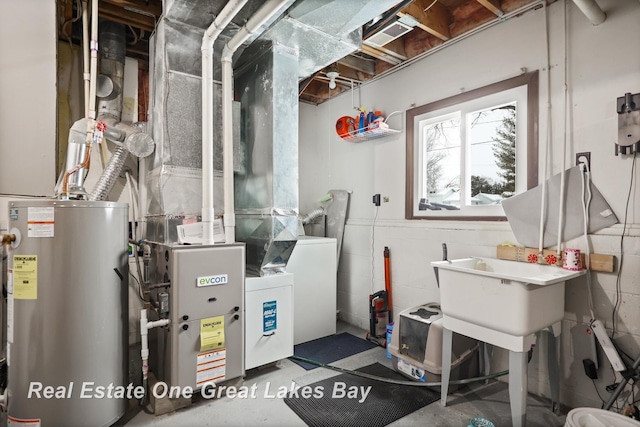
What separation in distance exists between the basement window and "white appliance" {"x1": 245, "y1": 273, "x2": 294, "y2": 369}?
1398 mm

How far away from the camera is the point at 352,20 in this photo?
2.25 meters

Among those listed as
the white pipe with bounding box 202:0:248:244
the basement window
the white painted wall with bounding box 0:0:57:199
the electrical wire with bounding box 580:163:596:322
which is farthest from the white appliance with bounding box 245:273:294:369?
the electrical wire with bounding box 580:163:596:322

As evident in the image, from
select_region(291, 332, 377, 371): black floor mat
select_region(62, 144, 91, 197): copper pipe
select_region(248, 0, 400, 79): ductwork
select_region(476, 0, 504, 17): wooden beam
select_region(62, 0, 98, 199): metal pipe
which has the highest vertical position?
select_region(476, 0, 504, 17): wooden beam

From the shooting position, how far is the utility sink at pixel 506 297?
171 cm

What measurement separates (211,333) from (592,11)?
9.84 feet

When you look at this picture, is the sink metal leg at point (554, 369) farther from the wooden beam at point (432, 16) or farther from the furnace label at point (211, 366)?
the wooden beam at point (432, 16)

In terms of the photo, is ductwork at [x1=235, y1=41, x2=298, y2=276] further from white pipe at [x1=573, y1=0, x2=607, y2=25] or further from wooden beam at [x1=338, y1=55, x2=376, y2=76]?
white pipe at [x1=573, y1=0, x2=607, y2=25]

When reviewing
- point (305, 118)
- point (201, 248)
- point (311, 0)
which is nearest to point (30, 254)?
point (201, 248)

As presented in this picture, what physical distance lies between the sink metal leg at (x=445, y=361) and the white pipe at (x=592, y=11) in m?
2.04

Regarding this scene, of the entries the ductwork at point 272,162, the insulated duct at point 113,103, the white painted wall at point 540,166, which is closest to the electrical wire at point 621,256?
the white painted wall at point 540,166

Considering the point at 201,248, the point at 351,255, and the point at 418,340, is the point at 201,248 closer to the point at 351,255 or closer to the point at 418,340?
the point at 418,340

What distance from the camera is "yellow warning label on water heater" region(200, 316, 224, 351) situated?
211 cm

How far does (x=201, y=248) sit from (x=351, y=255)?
2031 mm

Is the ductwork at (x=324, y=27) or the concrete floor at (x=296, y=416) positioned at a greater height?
the ductwork at (x=324, y=27)
